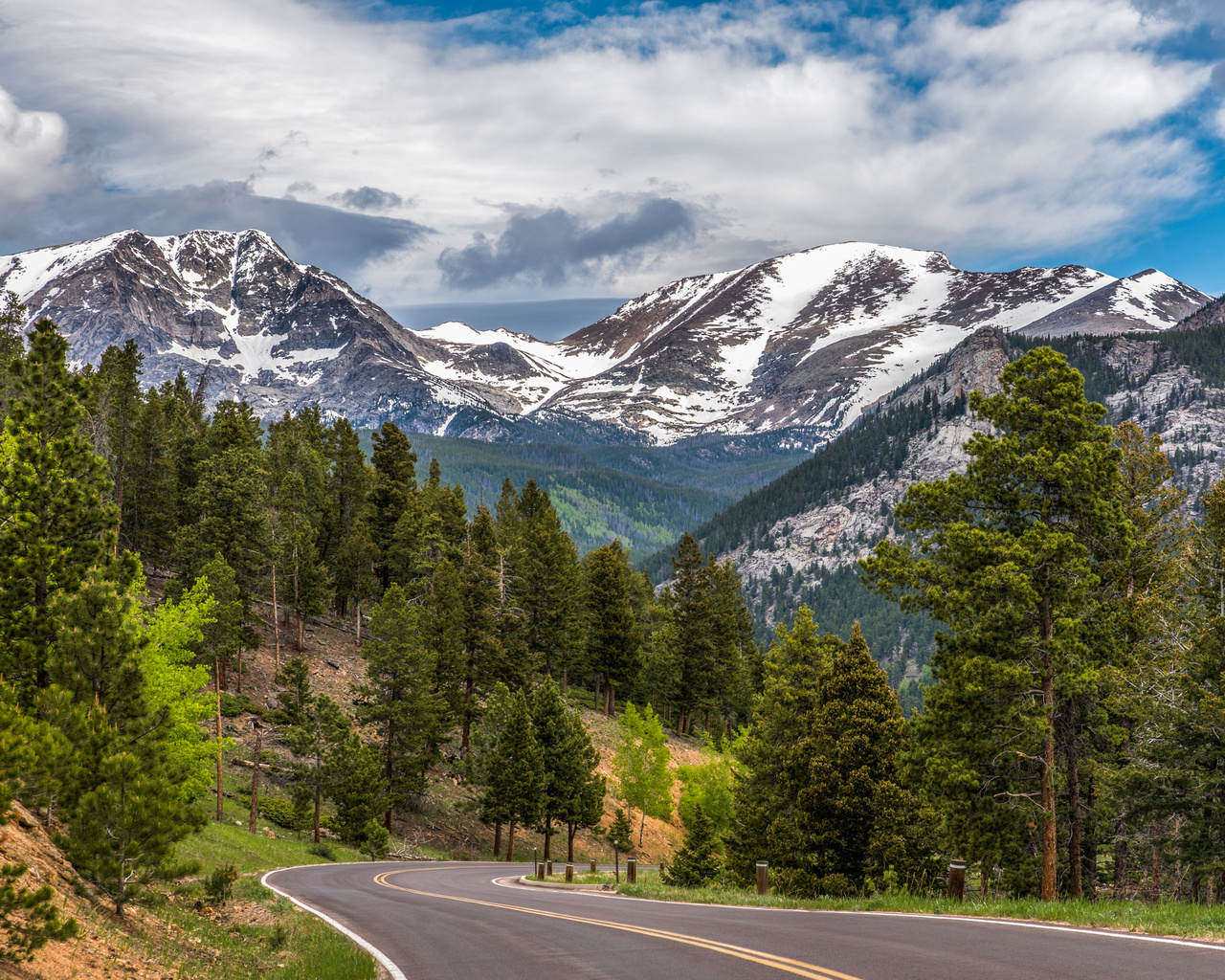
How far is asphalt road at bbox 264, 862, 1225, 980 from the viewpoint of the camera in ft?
28.6

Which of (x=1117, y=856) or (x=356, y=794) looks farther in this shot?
(x=356, y=794)

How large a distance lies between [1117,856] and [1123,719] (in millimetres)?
4301

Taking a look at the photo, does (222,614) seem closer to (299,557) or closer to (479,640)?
(299,557)

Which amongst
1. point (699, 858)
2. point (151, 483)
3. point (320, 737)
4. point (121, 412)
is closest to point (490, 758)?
point (320, 737)

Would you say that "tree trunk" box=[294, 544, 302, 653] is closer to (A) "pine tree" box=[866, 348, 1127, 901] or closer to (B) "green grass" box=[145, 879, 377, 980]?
(B) "green grass" box=[145, 879, 377, 980]

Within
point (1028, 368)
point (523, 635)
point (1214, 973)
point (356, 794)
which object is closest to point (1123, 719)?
point (1028, 368)

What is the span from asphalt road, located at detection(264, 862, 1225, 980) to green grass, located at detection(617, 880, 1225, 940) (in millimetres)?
650

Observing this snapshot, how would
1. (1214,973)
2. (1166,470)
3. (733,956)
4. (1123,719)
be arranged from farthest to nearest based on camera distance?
(1166,470), (1123,719), (733,956), (1214,973)

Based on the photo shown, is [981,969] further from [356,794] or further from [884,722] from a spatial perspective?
[356,794]

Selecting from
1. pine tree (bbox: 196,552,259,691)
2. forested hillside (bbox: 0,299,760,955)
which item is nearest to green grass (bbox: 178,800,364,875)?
forested hillside (bbox: 0,299,760,955)

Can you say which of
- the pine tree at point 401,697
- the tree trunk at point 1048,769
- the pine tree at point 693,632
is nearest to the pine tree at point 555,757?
the pine tree at point 401,697

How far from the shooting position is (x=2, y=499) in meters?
19.4

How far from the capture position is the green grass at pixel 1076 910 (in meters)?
10.3

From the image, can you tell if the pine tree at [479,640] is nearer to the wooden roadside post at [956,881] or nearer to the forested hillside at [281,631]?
the forested hillside at [281,631]
